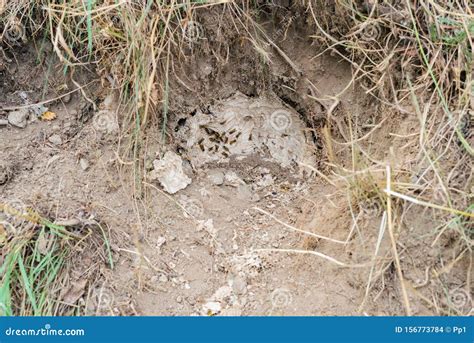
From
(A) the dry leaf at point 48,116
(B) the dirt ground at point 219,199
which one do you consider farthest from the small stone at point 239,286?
(A) the dry leaf at point 48,116

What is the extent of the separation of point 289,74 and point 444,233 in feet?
2.88

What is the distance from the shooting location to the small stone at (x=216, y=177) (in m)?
2.10

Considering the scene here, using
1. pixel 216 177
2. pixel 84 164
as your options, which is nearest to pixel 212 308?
pixel 216 177

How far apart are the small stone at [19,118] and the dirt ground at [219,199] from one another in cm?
2

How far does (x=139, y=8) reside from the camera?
1949 millimetres

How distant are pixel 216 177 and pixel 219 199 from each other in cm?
10

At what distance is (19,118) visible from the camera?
7.02 feet

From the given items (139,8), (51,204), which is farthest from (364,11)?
(51,204)

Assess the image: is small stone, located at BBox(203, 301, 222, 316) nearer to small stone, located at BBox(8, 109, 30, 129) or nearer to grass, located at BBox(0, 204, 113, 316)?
grass, located at BBox(0, 204, 113, 316)

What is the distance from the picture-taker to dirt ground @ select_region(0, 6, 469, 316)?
174 centimetres

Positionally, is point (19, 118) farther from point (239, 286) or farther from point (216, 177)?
point (239, 286)

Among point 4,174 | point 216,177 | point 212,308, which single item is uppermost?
point 4,174

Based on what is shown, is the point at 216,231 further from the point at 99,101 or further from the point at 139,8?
the point at 139,8

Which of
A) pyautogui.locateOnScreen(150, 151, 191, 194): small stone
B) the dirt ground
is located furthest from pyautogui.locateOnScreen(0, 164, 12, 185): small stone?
pyautogui.locateOnScreen(150, 151, 191, 194): small stone
